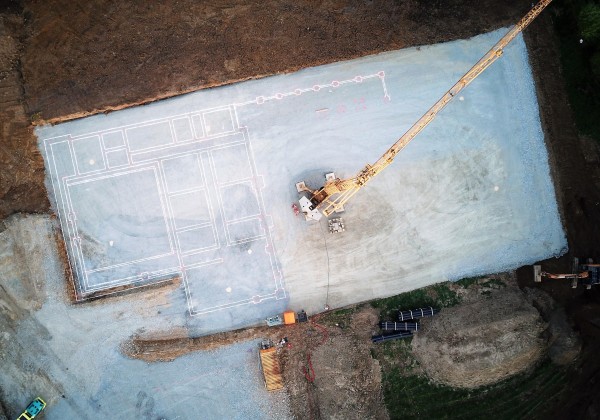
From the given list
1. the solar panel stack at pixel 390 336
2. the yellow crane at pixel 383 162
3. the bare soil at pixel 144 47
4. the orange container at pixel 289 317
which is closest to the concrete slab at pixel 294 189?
the yellow crane at pixel 383 162

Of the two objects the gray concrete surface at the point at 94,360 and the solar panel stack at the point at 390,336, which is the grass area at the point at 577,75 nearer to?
the solar panel stack at the point at 390,336

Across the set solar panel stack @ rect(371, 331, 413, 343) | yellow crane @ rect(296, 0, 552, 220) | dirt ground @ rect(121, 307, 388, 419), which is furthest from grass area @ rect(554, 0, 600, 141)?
dirt ground @ rect(121, 307, 388, 419)

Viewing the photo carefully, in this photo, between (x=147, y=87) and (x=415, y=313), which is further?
(x=147, y=87)

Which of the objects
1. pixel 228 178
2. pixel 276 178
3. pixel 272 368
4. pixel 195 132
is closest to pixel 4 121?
pixel 195 132

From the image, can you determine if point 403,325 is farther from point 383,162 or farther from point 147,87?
point 147,87

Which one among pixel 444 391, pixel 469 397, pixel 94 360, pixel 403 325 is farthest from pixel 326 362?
pixel 94 360

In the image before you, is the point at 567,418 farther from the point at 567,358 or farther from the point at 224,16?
the point at 224,16

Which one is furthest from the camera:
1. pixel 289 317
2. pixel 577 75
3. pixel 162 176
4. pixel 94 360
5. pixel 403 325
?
pixel 577 75

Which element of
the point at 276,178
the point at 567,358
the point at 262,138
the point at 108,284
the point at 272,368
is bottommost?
the point at 567,358
